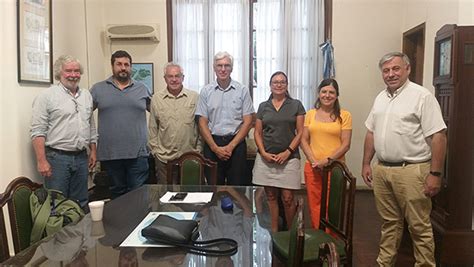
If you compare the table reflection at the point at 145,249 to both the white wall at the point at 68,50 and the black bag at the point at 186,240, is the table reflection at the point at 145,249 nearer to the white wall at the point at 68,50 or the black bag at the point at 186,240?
the black bag at the point at 186,240

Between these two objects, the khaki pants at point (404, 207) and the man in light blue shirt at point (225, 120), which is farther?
the man in light blue shirt at point (225, 120)

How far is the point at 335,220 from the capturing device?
226 cm

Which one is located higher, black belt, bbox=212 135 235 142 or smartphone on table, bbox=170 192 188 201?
black belt, bbox=212 135 235 142

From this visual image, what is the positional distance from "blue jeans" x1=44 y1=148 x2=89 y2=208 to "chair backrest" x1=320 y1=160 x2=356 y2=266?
1805 millimetres

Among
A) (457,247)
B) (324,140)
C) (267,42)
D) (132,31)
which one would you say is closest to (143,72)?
(132,31)

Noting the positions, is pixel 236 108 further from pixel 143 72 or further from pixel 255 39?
pixel 143 72

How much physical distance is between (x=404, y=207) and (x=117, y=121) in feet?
7.25

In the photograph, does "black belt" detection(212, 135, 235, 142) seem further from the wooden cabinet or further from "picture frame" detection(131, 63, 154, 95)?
"picture frame" detection(131, 63, 154, 95)

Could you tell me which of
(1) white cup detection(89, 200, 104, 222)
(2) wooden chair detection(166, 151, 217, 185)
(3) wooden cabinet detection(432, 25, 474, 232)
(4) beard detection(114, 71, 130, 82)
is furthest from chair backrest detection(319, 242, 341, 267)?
(4) beard detection(114, 71, 130, 82)

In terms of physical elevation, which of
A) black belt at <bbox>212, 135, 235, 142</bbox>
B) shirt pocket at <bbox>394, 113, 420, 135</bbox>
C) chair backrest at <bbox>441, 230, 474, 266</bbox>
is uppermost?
shirt pocket at <bbox>394, 113, 420, 135</bbox>

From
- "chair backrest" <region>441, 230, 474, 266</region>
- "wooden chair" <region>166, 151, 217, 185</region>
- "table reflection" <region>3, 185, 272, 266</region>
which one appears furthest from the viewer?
"chair backrest" <region>441, 230, 474, 266</region>

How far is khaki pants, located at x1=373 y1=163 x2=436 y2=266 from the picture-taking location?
254 centimetres

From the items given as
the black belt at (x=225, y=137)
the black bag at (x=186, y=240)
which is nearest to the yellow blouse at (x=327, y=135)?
the black belt at (x=225, y=137)

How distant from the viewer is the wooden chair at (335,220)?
2121 millimetres
